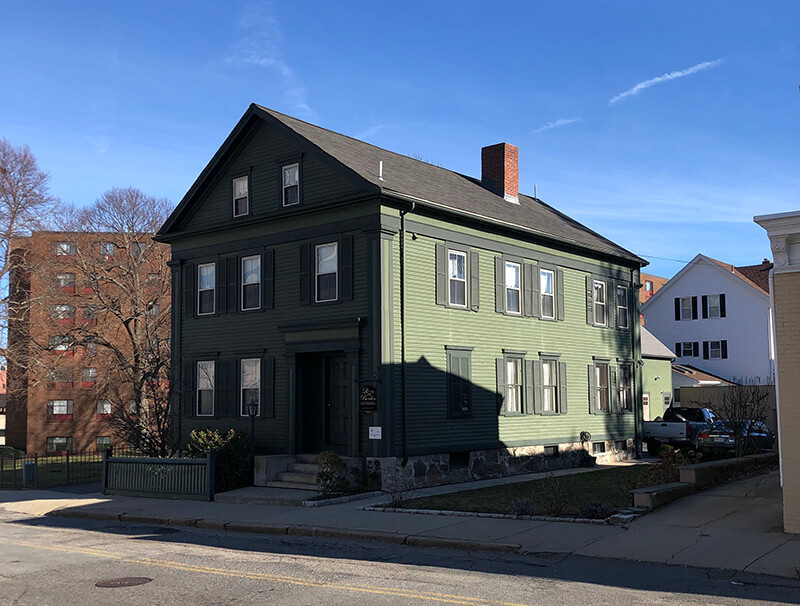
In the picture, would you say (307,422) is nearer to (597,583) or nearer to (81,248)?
(597,583)

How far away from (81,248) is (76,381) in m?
12.8

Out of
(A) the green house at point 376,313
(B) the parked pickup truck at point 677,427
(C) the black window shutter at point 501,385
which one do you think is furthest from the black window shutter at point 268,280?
(B) the parked pickup truck at point 677,427

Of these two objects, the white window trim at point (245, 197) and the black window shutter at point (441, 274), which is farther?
the white window trim at point (245, 197)

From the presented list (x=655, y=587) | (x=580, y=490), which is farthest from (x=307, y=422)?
(x=655, y=587)

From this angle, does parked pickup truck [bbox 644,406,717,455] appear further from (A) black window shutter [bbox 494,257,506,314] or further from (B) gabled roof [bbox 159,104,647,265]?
(A) black window shutter [bbox 494,257,506,314]

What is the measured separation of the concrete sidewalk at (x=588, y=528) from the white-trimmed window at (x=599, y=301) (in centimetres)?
1062

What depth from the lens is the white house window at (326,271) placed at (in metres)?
22.0

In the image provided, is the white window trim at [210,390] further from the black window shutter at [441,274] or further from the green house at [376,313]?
the black window shutter at [441,274]

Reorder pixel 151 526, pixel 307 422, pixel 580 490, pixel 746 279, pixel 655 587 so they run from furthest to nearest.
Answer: pixel 746 279 < pixel 307 422 < pixel 580 490 < pixel 151 526 < pixel 655 587

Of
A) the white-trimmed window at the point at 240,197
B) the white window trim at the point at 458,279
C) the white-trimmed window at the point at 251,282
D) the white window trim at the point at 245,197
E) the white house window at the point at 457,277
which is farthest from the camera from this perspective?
the white-trimmed window at the point at 240,197

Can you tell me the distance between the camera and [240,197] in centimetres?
2477

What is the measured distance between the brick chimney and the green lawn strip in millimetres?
11241

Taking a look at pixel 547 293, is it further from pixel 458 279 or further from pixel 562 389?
pixel 458 279

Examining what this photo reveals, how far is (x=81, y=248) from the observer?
42469mm
